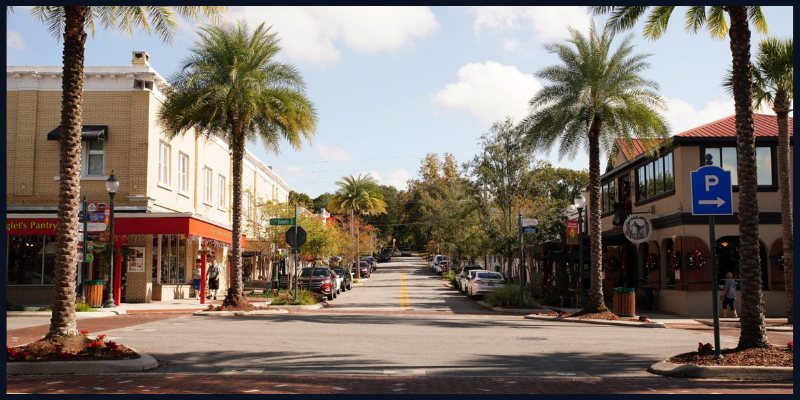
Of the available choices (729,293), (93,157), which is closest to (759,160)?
(729,293)

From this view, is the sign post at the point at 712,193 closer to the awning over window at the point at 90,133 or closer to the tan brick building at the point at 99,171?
the tan brick building at the point at 99,171

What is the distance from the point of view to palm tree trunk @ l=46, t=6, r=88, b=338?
1299cm

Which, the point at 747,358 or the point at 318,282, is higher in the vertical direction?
the point at 318,282

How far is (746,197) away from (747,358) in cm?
282

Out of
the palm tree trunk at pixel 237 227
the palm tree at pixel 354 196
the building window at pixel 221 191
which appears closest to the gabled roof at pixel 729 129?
the palm tree trunk at pixel 237 227

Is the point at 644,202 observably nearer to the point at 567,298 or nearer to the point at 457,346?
the point at 567,298

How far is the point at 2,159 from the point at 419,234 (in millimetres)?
102762

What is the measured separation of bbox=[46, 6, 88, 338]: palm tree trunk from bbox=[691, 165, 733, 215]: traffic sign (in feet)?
34.1

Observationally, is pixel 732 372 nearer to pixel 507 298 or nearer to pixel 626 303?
pixel 626 303

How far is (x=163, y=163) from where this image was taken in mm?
35062

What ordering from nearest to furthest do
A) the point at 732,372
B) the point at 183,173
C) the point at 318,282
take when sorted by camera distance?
the point at 732,372 < the point at 183,173 < the point at 318,282

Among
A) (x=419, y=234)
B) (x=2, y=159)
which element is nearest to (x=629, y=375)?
(x=2, y=159)

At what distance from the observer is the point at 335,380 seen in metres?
11.3

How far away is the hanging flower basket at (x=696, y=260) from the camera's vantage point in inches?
1113
